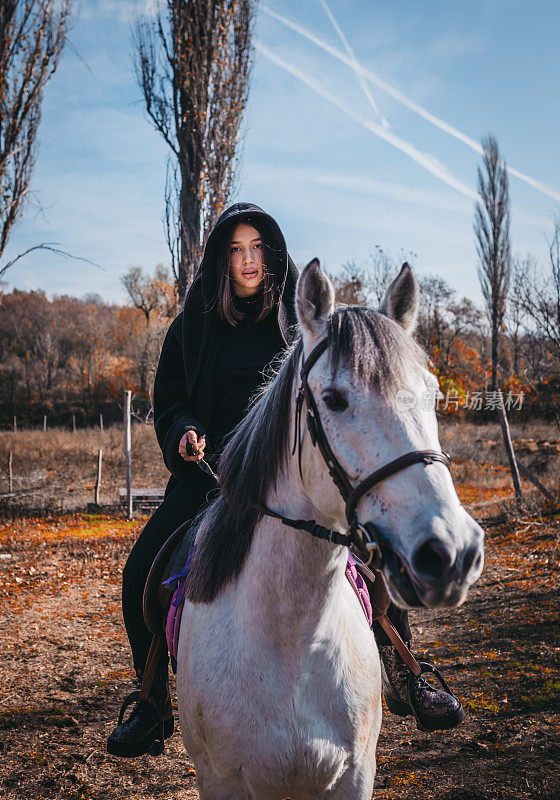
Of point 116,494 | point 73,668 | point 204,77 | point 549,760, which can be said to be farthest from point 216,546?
point 116,494

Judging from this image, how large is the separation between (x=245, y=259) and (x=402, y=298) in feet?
3.65

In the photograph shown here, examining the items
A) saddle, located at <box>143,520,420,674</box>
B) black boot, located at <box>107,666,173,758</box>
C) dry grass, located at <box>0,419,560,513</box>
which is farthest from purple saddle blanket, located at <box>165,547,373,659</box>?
dry grass, located at <box>0,419,560,513</box>

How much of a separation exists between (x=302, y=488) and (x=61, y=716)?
12.1 feet

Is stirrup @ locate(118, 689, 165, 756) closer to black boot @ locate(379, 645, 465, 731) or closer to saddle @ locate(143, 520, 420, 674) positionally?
saddle @ locate(143, 520, 420, 674)

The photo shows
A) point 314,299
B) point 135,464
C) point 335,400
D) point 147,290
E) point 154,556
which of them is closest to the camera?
point 335,400

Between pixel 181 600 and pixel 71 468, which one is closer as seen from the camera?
pixel 181 600

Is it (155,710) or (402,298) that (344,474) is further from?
(155,710)

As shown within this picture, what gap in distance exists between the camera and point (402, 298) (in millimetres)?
1623

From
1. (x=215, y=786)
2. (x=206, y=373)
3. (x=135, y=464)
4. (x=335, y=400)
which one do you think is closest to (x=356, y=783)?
(x=215, y=786)

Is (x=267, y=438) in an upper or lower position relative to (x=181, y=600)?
upper

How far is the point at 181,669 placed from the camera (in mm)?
1922

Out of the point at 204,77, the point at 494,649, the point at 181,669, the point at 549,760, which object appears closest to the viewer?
the point at 181,669

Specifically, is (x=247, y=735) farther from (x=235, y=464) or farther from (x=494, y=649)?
(x=494, y=649)

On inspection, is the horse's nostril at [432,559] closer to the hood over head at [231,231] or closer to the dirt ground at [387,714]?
the hood over head at [231,231]
